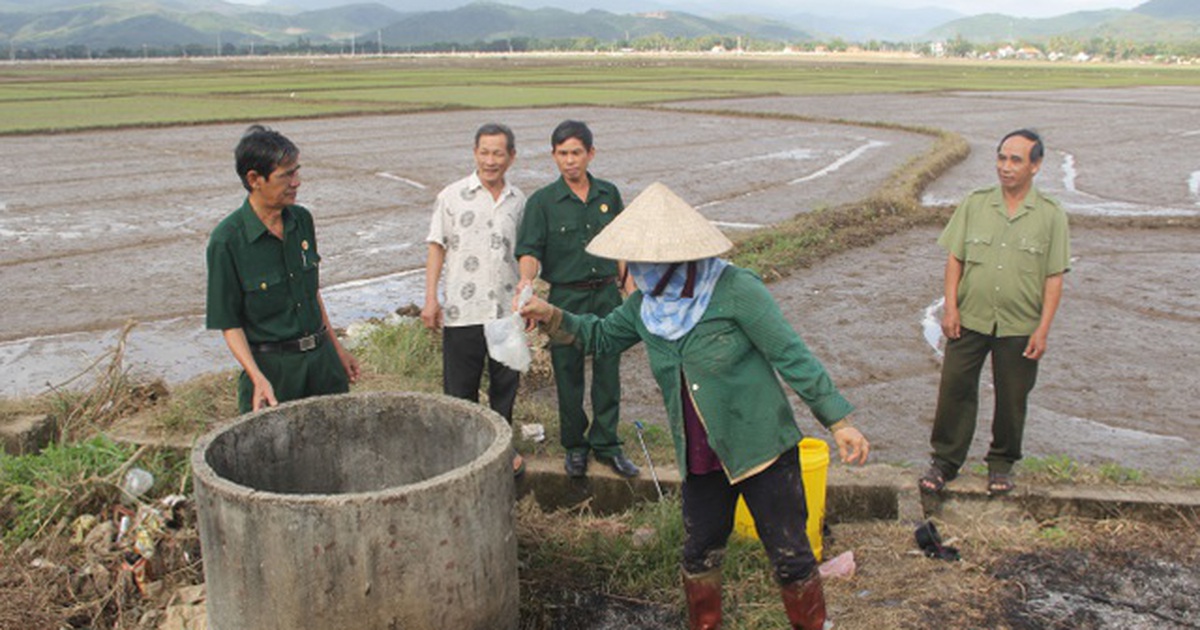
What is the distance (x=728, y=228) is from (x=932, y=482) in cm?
809

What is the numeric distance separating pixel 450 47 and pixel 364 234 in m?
167

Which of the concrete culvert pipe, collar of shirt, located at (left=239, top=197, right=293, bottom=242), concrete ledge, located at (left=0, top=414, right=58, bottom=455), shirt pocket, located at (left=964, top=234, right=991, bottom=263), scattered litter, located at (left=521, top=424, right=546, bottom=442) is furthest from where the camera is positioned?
scattered litter, located at (left=521, top=424, right=546, bottom=442)

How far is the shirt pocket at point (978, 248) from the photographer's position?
16.0 ft

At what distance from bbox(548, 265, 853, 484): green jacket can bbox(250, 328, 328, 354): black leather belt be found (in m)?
1.54

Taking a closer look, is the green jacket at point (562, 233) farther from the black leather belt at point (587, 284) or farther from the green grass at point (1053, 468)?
the green grass at point (1053, 468)

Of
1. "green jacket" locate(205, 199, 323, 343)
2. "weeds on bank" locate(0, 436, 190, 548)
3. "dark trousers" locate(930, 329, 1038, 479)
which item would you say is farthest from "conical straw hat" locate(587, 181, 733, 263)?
"weeds on bank" locate(0, 436, 190, 548)

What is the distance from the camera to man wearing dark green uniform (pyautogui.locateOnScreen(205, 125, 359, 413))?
388 cm

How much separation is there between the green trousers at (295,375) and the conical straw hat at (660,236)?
1407mm

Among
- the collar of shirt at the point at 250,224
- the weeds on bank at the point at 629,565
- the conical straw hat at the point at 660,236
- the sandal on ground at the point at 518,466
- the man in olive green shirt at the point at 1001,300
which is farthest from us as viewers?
the sandal on ground at the point at 518,466

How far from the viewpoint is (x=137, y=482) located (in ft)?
15.9

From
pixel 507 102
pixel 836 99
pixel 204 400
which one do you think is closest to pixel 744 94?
pixel 836 99

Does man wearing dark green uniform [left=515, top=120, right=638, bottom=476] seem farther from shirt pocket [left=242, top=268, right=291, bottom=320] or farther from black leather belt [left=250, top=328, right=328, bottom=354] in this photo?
shirt pocket [left=242, top=268, right=291, bottom=320]

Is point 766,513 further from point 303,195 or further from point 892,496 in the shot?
point 303,195

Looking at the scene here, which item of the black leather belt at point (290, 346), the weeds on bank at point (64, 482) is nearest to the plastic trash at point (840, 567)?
the black leather belt at point (290, 346)
